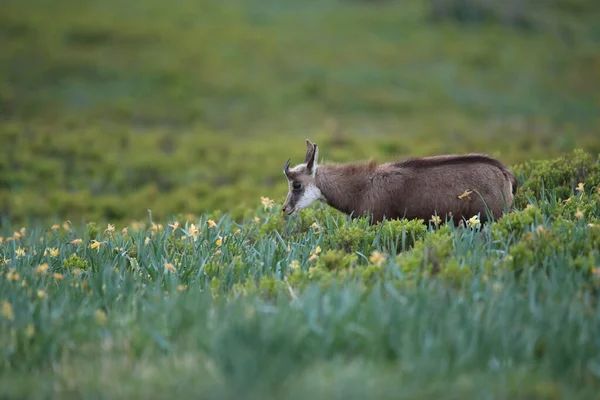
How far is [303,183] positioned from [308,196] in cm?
15

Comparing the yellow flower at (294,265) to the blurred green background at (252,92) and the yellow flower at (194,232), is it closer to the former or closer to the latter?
the yellow flower at (194,232)

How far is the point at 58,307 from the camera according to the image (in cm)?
572

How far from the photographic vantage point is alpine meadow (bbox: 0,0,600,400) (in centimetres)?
473

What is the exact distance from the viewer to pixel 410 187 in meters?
8.19

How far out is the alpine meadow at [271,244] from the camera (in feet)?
15.5

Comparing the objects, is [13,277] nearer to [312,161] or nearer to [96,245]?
[96,245]

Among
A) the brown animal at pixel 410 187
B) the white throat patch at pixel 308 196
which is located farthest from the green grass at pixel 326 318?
the white throat patch at pixel 308 196

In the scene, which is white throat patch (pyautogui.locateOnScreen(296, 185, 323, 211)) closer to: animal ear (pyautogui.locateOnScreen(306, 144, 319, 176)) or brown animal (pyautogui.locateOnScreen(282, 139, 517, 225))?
brown animal (pyautogui.locateOnScreen(282, 139, 517, 225))

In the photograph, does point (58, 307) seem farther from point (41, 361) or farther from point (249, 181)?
point (249, 181)

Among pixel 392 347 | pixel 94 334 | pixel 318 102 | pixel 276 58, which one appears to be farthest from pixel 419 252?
pixel 276 58

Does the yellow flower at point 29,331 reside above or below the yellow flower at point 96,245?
below

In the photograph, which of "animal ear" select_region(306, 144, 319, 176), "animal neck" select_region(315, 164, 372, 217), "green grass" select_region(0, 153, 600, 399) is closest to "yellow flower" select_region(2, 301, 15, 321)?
"green grass" select_region(0, 153, 600, 399)

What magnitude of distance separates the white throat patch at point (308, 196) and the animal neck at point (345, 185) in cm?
7

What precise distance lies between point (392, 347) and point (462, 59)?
74.8ft
